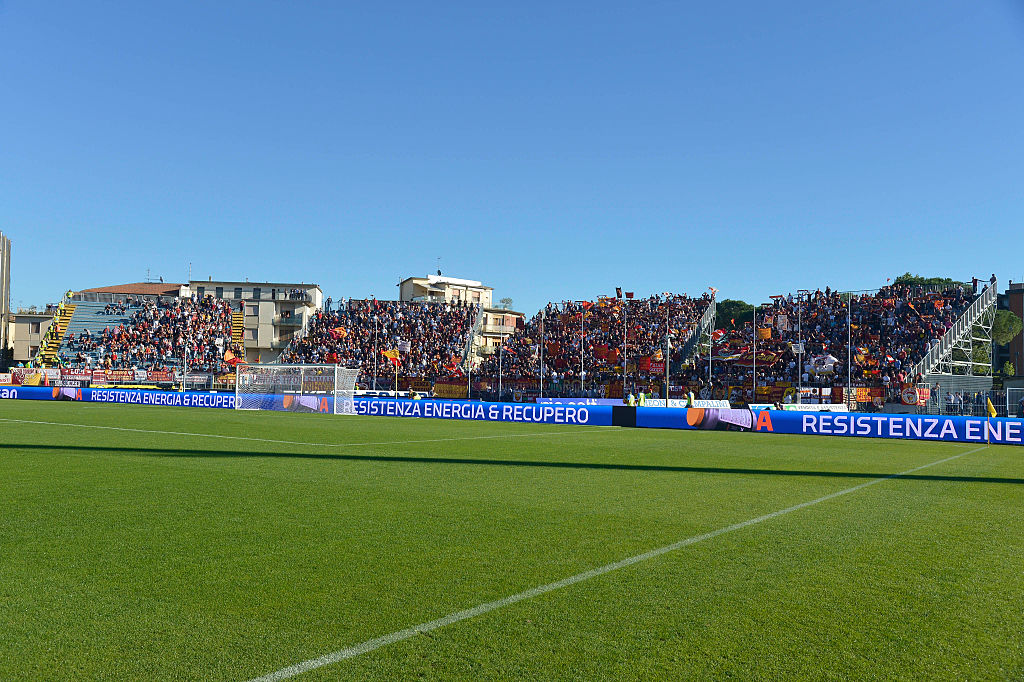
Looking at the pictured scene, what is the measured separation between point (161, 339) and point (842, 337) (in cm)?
5200

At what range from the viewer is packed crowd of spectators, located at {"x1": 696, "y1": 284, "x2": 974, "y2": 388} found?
4322 cm

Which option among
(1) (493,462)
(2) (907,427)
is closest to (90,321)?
(1) (493,462)

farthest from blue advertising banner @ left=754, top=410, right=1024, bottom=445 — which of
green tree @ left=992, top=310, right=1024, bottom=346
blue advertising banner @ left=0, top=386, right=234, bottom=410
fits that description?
green tree @ left=992, top=310, right=1024, bottom=346

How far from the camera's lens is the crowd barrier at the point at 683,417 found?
22.7 metres

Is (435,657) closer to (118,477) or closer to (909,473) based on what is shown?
(118,477)

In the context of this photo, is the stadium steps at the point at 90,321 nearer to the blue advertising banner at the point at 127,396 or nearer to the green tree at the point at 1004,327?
the blue advertising banner at the point at 127,396

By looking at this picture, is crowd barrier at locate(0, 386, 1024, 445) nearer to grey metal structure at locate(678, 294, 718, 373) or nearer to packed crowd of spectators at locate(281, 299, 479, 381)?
packed crowd of spectators at locate(281, 299, 479, 381)

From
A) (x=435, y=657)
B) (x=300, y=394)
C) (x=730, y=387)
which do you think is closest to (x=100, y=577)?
(x=435, y=657)

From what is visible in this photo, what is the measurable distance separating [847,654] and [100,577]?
520cm

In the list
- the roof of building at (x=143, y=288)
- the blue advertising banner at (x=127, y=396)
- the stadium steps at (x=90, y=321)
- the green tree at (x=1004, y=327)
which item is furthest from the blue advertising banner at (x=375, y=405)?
the green tree at (x=1004, y=327)

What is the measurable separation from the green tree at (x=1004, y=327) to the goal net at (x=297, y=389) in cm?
6454

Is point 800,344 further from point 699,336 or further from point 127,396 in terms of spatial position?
point 127,396

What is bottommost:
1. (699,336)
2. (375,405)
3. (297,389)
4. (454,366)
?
(375,405)

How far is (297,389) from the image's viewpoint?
129 feet
